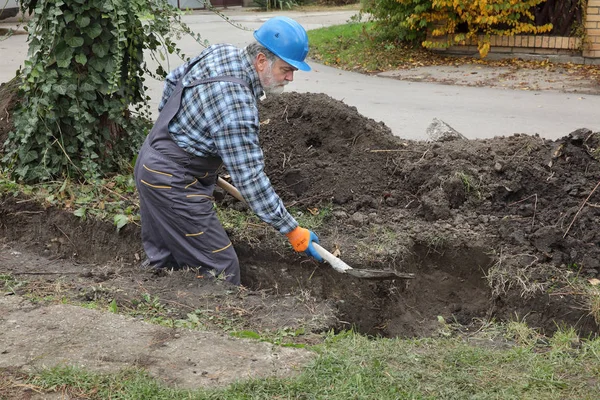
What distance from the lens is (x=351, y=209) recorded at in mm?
5652

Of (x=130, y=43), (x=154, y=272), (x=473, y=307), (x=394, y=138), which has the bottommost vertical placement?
(x=473, y=307)

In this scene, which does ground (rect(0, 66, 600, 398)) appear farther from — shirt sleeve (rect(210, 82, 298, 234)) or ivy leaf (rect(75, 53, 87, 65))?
ivy leaf (rect(75, 53, 87, 65))

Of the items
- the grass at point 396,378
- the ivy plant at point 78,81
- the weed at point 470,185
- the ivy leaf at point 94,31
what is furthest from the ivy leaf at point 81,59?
the grass at point 396,378

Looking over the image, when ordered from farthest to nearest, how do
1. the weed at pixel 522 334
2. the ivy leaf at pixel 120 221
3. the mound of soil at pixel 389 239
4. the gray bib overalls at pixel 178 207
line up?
1. the ivy leaf at pixel 120 221
2. the gray bib overalls at pixel 178 207
3. the mound of soil at pixel 389 239
4. the weed at pixel 522 334

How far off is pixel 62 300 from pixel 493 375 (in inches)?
95.2

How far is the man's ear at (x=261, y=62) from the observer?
4.47 m

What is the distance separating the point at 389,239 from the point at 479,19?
7978mm

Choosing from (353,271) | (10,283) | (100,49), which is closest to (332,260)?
(353,271)

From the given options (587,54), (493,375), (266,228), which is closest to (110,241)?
(266,228)

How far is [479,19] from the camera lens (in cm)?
1208

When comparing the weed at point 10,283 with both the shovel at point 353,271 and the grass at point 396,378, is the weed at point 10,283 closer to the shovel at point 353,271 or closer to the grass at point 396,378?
the grass at point 396,378

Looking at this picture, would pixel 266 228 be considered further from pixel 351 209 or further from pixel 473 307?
pixel 473 307

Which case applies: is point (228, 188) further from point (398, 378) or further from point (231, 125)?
point (398, 378)

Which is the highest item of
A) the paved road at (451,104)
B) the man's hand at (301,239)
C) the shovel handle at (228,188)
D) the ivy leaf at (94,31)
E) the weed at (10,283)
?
the ivy leaf at (94,31)
